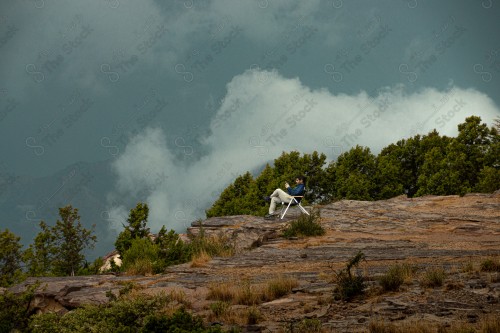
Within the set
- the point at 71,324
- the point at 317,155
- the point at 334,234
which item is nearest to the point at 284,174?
the point at 317,155

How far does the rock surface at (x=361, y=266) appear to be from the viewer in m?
7.27

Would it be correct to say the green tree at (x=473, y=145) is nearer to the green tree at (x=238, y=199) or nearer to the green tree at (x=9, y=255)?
the green tree at (x=238, y=199)

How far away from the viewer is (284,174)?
41969mm

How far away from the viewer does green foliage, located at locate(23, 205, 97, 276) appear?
30.2m

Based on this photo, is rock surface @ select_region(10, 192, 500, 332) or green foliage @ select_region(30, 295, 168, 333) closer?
rock surface @ select_region(10, 192, 500, 332)

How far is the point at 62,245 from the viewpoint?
1243 inches

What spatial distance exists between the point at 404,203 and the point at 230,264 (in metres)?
14.1

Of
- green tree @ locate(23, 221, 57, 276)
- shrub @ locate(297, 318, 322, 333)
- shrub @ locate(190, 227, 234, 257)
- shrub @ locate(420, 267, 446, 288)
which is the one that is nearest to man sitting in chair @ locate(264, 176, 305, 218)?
shrub @ locate(190, 227, 234, 257)

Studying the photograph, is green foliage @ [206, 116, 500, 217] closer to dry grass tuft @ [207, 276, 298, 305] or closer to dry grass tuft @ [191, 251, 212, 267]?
dry grass tuft @ [191, 251, 212, 267]

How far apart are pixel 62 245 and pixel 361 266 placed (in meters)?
25.8

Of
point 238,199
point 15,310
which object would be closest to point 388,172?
point 238,199

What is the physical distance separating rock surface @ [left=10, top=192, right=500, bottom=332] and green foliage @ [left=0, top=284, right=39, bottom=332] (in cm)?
35

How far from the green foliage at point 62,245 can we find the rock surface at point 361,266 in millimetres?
15448

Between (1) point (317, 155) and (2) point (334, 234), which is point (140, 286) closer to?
(2) point (334, 234)
